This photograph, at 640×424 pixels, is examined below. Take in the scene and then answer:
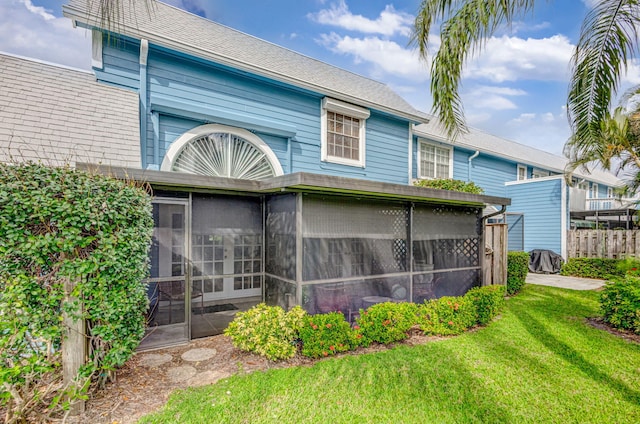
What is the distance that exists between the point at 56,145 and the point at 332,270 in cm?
500

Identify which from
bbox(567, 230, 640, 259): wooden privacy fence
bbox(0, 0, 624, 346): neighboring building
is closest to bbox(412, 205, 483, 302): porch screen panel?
bbox(0, 0, 624, 346): neighboring building

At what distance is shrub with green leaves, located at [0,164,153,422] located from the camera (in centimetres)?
291

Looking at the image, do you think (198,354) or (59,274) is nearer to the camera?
(59,274)

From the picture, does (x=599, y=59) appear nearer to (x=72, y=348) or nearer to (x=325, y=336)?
(x=325, y=336)


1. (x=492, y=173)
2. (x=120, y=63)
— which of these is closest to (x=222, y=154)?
(x=120, y=63)

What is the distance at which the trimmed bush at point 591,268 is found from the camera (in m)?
11.2

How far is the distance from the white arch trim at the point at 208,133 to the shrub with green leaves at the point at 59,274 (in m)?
3.18

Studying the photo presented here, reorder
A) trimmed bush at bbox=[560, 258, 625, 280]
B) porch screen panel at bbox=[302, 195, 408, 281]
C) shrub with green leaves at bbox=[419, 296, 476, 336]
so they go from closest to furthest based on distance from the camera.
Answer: porch screen panel at bbox=[302, 195, 408, 281] → shrub with green leaves at bbox=[419, 296, 476, 336] → trimmed bush at bbox=[560, 258, 625, 280]

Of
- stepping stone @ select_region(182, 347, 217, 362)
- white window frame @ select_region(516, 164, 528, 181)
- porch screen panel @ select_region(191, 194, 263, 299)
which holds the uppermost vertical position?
white window frame @ select_region(516, 164, 528, 181)

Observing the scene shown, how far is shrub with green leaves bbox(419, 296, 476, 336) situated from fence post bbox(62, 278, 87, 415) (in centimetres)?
502

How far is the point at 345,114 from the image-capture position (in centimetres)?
922

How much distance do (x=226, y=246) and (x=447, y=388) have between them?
4.15 meters

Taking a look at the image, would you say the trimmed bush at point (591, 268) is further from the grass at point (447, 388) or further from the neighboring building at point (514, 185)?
the grass at point (447, 388)

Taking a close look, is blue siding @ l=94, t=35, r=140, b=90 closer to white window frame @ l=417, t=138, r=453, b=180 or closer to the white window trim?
white window frame @ l=417, t=138, r=453, b=180
